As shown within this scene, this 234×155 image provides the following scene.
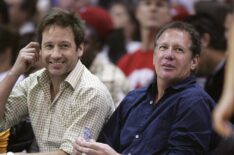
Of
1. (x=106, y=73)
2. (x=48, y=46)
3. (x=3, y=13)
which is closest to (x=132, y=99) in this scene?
(x=48, y=46)

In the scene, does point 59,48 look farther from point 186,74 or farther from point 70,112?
point 186,74

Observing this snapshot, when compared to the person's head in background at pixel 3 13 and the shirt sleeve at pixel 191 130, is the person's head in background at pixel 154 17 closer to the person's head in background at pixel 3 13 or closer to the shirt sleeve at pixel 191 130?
the person's head in background at pixel 3 13

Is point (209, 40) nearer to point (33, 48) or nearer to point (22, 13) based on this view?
point (33, 48)

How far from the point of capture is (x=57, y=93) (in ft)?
11.6

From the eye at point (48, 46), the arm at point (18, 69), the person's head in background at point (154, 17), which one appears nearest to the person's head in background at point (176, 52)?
the eye at point (48, 46)

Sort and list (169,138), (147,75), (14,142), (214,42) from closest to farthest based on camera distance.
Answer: (169,138) < (14,142) < (214,42) < (147,75)

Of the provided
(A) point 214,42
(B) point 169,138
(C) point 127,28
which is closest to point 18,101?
(B) point 169,138

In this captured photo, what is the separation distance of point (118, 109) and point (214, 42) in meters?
2.06

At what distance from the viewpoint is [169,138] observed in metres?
3.14

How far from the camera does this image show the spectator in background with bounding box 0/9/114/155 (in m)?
3.39

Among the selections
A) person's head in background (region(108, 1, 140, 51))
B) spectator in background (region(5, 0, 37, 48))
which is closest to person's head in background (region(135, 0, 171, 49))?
person's head in background (region(108, 1, 140, 51))

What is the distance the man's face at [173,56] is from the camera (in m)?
3.34

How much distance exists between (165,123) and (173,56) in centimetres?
39

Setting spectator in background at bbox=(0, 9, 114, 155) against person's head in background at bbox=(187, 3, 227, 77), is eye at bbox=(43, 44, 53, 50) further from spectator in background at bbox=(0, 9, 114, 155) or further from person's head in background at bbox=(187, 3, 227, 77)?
person's head in background at bbox=(187, 3, 227, 77)
